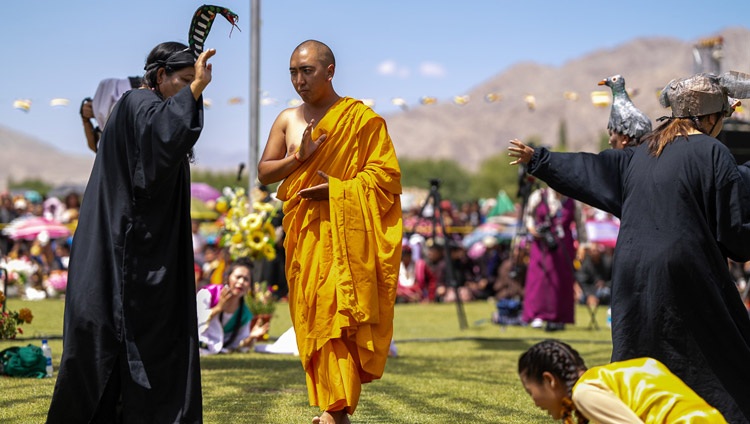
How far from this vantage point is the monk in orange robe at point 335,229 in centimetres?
573

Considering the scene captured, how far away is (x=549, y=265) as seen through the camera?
1414 cm

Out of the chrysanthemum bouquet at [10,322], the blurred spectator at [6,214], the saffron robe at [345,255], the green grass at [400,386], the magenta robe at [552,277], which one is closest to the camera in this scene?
the saffron robe at [345,255]

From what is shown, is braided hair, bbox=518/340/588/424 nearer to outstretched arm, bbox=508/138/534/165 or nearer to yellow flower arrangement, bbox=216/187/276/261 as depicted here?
outstretched arm, bbox=508/138/534/165

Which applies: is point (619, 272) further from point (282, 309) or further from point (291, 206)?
point (282, 309)

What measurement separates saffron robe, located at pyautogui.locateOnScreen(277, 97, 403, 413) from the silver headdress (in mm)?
1752

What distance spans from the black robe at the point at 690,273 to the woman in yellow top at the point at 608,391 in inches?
36.2

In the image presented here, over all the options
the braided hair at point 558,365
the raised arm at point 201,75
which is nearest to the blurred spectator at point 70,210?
the raised arm at point 201,75

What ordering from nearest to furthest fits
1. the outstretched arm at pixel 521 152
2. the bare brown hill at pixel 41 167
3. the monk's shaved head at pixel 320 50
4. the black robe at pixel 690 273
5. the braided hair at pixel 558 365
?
1. the braided hair at pixel 558 365
2. the black robe at pixel 690 273
3. the outstretched arm at pixel 521 152
4. the monk's shaved head at pixel 320 50
5. the bare brown hill at pixel 41 167

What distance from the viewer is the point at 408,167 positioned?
404 ft

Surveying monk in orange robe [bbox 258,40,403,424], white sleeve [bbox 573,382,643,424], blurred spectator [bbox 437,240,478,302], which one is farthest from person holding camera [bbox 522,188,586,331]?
white sleeve [bbox 573,382,643,424]

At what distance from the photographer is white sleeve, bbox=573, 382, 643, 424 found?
335 cm

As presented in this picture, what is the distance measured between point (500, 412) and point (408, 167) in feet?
382

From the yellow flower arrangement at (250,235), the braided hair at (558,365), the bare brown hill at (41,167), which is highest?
the bare brown hill at (41,167)

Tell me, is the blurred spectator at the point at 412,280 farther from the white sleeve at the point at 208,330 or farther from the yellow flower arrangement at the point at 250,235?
the white sleeve at the point at 208,330
